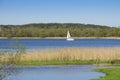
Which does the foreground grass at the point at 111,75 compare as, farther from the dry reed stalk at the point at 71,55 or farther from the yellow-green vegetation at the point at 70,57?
the dry reed stalk at the point at 71,55

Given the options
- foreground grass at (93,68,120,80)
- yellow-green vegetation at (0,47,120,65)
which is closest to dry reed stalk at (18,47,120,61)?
yellow-green vegetation at (0,47,120,65)

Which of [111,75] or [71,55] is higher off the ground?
[71,55]

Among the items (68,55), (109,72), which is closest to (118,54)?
(68,55)

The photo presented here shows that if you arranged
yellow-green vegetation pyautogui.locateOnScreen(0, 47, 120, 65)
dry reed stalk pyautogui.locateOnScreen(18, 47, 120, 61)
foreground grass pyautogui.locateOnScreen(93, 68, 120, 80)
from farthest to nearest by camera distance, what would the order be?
dry reed stalk pyautogui.locateOnScreen(18, 47, 120, 61) < yellow-green vegetation pyautogui.locateOnScreen(0, 47, 120, 65) < foreground grass pyautogui.locateOnScreen(93, 68, 120, 80)

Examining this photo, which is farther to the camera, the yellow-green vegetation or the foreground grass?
the yellow-green vegetation

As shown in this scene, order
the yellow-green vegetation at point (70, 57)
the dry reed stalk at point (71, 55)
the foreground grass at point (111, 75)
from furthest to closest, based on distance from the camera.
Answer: the dry reed stalk at point (71, 55), the yellow-green vegetation at point (70, 57), the foreground grass at point (111, 75)

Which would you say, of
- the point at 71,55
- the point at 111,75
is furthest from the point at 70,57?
the point at 111,75

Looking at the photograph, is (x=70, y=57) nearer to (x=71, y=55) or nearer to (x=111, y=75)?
(x=71, y=55)

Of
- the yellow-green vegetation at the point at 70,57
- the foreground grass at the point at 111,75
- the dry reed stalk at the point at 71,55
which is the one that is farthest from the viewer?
the dry reed stalk at the point at 71,55

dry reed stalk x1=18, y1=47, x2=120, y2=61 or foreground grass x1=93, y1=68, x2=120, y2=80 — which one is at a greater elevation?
dry reed stalk x1=18, y1=47, x2=120, y2=61

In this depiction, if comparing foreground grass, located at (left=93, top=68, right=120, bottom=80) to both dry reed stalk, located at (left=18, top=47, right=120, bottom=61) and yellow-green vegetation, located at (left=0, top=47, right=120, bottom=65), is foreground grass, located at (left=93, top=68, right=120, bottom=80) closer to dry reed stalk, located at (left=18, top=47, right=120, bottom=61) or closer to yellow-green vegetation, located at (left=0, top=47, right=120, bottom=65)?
yellow-green vegetation, located at (left=0, top=47, right=120, bottom=65)

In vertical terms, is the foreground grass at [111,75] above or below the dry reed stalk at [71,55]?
below

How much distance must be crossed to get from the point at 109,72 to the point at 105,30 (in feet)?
407

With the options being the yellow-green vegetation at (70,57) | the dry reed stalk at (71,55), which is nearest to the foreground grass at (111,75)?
the yellow-green vegetation at (70,57)
